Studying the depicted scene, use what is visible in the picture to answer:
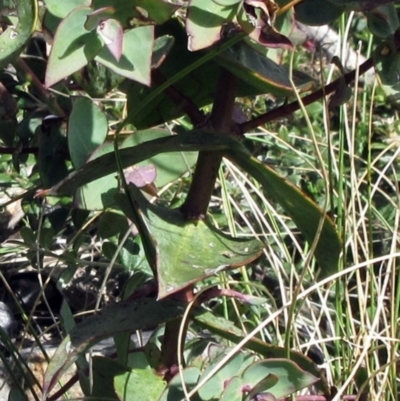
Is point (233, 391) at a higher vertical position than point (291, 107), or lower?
lower

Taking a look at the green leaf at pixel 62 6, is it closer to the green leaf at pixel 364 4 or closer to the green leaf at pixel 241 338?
the green leaf at pixel 364 4

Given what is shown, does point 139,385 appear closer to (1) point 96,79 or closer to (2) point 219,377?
(2) point 219,377

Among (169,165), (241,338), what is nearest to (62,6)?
(169,165)

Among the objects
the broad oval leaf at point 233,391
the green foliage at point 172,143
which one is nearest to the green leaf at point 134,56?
the green foliage at point 172,143

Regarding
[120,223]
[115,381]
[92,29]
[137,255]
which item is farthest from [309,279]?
[92,29]

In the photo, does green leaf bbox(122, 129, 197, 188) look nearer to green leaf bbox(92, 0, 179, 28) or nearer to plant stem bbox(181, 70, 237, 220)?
plant stem bbox(181, 70, 237, 220)

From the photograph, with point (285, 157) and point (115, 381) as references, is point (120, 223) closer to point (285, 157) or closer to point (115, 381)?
point (115, 381)
